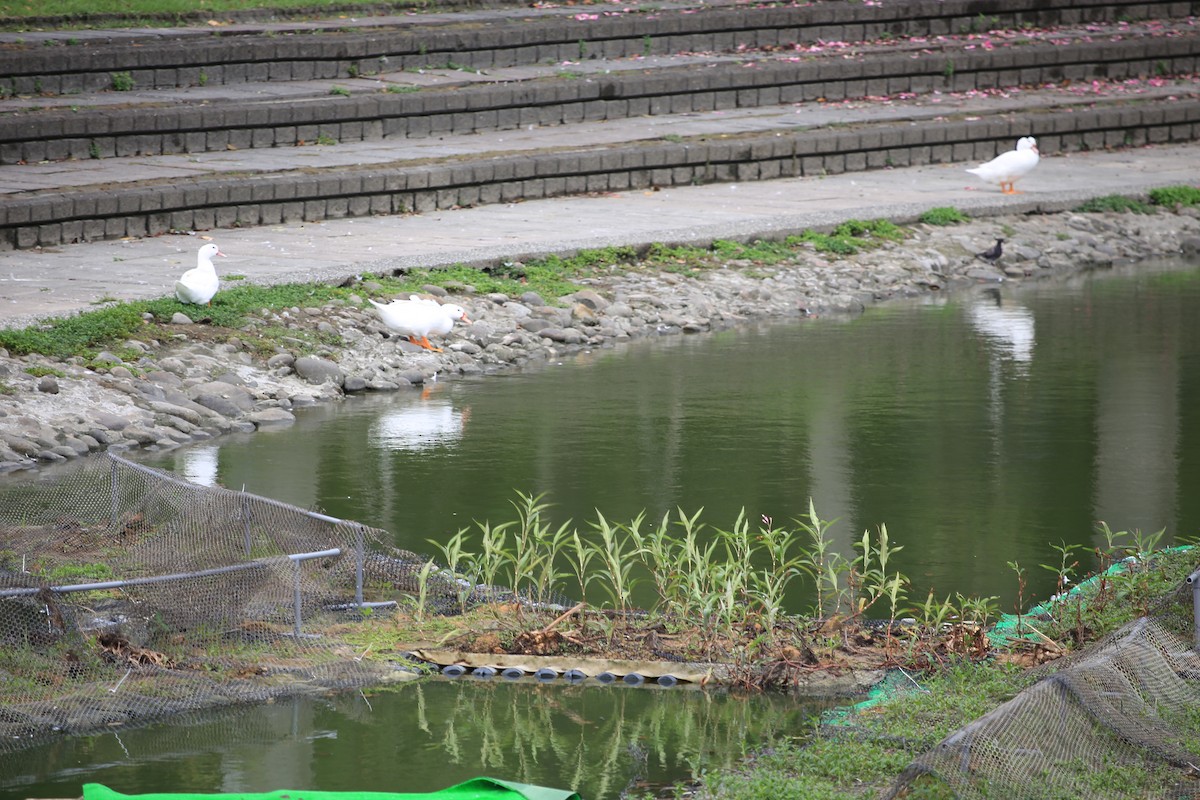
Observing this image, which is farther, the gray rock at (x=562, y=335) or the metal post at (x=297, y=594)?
the gray rock at (x=562, y=335)

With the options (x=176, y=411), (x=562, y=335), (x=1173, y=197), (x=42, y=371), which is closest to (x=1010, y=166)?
(x=1173, y=197)

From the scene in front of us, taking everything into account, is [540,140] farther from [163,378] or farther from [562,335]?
[163,378]

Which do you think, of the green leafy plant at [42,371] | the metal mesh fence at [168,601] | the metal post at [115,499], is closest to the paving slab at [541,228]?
the green leafy plant at [42,371]

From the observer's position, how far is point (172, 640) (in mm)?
5691

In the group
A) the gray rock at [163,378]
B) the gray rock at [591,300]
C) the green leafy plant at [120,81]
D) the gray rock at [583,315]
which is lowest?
the gray rock at [583,315]

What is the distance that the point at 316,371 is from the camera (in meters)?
10.2

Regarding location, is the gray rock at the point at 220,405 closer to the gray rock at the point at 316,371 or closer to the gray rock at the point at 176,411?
the gray rock at the point at 176,411

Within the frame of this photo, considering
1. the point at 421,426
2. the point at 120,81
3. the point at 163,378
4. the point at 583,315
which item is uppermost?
the point at 120,81

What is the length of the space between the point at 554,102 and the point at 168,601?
12086 millimetres

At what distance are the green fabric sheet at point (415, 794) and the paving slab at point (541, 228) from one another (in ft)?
19.8

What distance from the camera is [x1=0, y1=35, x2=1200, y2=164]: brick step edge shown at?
14.5 meters

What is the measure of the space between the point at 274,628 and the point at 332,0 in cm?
1524

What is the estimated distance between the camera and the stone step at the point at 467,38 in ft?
52.6

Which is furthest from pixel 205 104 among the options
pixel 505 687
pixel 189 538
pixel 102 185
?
pixel 505 687
